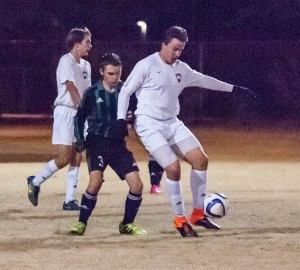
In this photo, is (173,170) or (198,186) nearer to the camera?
(173,170)

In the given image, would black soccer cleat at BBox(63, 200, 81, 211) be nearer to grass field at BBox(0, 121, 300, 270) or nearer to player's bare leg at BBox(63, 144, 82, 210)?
player's bare leg at BBox(63, 144, 82, 210)

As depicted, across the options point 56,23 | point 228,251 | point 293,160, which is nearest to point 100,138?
point 228,251

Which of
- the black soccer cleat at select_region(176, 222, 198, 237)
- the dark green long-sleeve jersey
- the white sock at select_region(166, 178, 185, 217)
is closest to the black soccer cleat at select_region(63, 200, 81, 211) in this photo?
the dark green long-sleeve jersey

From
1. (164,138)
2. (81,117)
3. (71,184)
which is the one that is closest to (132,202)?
(164,138)

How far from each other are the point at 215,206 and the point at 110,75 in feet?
5.30

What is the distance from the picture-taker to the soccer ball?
922cm

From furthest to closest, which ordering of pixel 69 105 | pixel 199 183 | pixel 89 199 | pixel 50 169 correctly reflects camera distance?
pixel 50 169 < pixel 69 105 < pixel 199 183 < pixel 89 199

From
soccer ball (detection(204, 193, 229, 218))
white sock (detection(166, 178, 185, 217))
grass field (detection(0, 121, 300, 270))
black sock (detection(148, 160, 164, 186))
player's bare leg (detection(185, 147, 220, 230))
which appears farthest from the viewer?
black sock (detection(148, 160, 164, 186))

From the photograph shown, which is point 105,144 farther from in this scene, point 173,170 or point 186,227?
point 186,227

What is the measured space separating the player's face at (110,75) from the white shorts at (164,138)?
406 millimetres

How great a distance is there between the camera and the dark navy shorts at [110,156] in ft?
Result: 29.5

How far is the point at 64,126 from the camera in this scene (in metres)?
10.7

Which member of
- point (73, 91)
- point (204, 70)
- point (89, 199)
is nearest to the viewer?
point (89, 199)

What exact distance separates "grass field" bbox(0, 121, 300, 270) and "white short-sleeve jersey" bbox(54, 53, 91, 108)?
1.24m
